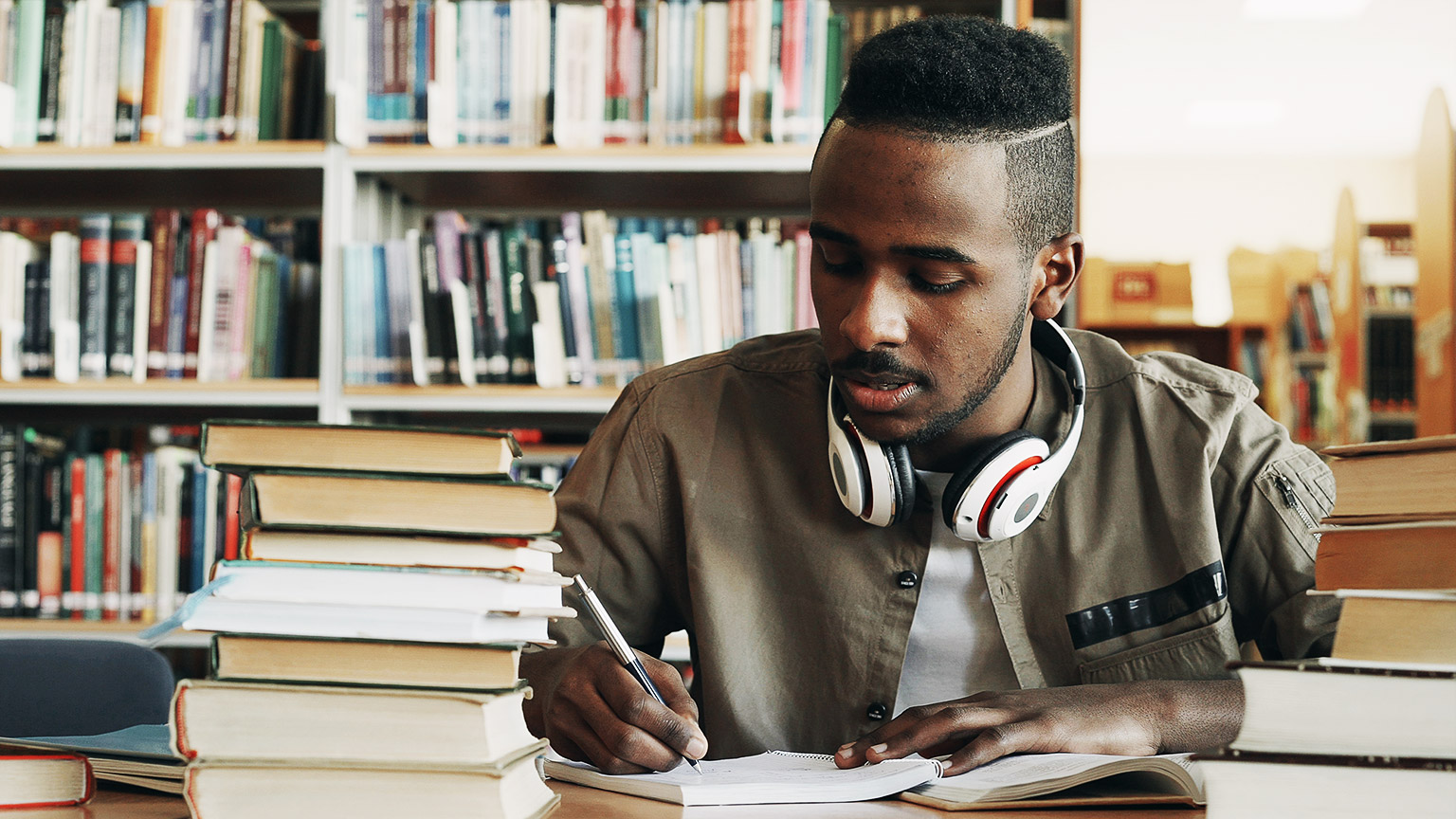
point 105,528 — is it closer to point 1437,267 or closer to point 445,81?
point 445,81

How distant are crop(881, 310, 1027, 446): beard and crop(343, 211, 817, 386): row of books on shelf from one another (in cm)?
94

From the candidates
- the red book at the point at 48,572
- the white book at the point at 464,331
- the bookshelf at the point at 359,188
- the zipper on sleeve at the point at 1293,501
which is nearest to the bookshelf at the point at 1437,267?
the bookshelf at the point at 359,188

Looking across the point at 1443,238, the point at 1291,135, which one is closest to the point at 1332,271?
the point at 1291,135

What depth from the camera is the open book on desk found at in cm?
72

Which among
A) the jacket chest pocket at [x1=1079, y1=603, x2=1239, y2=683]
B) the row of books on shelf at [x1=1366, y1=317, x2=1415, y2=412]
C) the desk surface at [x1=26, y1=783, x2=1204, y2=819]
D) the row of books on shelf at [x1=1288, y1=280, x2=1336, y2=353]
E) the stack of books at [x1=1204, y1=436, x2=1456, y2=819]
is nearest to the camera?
the stack of books at [x1=1204, y1=436, x2=1456, y2=819]

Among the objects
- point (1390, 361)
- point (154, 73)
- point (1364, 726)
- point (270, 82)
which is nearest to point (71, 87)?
point (154, 73)

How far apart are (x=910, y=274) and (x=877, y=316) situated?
0.05 meters

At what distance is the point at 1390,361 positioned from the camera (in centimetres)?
571

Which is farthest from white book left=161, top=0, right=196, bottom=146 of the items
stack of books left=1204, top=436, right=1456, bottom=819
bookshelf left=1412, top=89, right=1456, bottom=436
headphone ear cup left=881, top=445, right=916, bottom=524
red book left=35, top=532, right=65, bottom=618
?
bookshelf left=1412, top=89, right=1456, bottom=436

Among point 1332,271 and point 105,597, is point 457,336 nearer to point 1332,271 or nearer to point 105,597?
point 105,597

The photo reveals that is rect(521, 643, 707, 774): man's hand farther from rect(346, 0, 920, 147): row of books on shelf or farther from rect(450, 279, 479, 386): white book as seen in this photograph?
rect(346, 0, 920, 147): row of books on shelf

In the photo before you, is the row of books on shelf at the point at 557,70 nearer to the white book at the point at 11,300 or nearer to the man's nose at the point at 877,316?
the white book at the point at 11,300

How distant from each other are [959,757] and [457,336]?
1418 millimetres

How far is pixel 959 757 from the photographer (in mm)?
821
